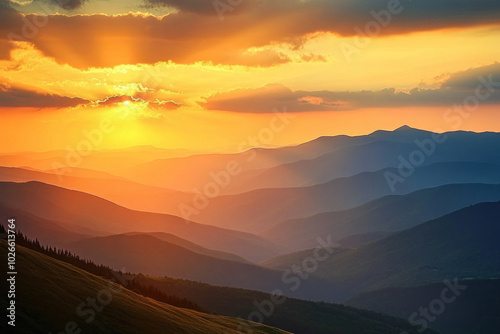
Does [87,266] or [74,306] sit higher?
[87,266]

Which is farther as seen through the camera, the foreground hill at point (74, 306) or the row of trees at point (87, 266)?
the row of trees at point (87, 266)

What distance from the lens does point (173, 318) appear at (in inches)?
3327

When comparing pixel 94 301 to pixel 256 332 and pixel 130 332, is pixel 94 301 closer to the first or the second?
pixel 130 332

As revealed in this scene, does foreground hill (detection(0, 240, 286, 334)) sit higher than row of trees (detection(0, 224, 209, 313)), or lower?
lower

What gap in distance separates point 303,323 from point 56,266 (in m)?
137

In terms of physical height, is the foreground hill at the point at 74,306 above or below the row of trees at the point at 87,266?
below

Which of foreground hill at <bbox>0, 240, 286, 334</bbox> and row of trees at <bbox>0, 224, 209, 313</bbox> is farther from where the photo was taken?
row of trees at <bbox>0, 224, 209, 313</bbox>

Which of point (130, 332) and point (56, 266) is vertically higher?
point (56, 266)

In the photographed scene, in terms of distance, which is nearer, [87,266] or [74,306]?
[74,306]

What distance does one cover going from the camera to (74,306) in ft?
210

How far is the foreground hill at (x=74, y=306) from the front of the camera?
58188 millimetres

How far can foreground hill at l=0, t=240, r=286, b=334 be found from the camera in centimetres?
5819

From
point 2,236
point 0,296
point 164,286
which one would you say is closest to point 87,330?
point 0,296

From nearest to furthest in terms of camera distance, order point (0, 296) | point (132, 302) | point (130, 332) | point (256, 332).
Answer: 1. point (0, 296)
2. point (130, 332)
3. point (132, 302)
4. point (256, 332)
